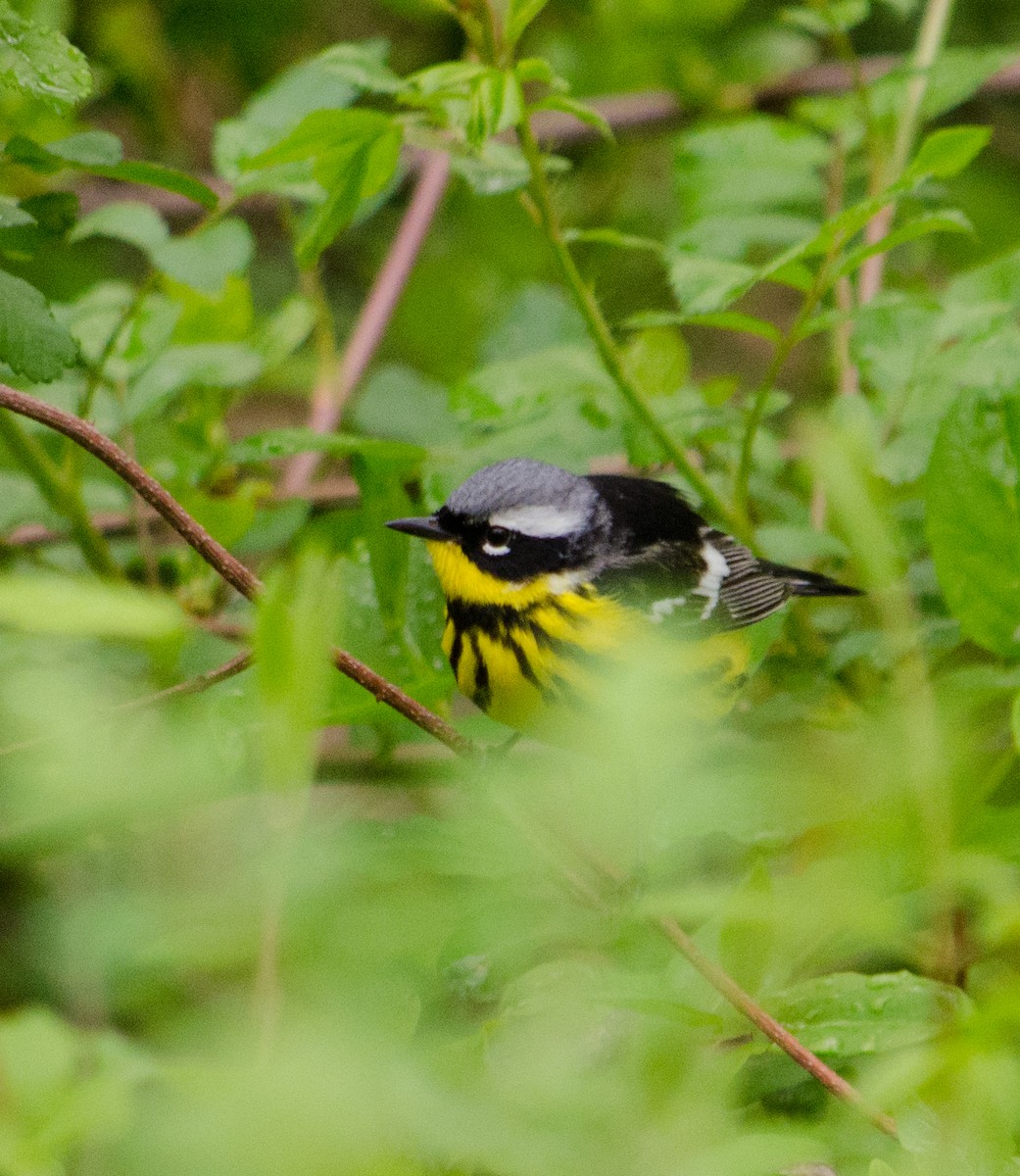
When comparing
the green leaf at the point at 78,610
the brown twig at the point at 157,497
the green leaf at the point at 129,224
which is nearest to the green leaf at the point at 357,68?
the green leaf at the point at 129,224

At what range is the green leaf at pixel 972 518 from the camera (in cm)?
98

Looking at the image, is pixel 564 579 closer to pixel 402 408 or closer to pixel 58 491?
pixel 402 408

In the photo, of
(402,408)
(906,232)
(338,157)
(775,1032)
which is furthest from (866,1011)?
(402,408)

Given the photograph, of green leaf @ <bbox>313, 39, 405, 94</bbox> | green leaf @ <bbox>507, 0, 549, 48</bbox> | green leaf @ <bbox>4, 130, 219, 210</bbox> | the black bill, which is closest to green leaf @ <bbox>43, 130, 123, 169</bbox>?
green leaf @ <bbox>4, 130, 219, 210</bbox>

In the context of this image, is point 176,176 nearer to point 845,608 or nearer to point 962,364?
point 962,364

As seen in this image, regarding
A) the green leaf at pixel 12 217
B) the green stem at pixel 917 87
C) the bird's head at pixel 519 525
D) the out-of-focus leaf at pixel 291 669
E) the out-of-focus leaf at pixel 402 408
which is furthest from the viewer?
the out-of-focus leaf at pixel 402 408

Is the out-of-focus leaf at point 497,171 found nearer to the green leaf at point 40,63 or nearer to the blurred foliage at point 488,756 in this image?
the blurred foliage at point 488,756

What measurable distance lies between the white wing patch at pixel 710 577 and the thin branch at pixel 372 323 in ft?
1.81

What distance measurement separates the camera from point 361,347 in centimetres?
191

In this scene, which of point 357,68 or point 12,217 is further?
point 357,68

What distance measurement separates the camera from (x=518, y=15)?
0.99 m

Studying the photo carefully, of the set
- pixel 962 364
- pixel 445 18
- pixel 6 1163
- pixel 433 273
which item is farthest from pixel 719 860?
pixel 445 18

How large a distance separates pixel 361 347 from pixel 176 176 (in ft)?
2.72

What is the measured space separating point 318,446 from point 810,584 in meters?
0.77
